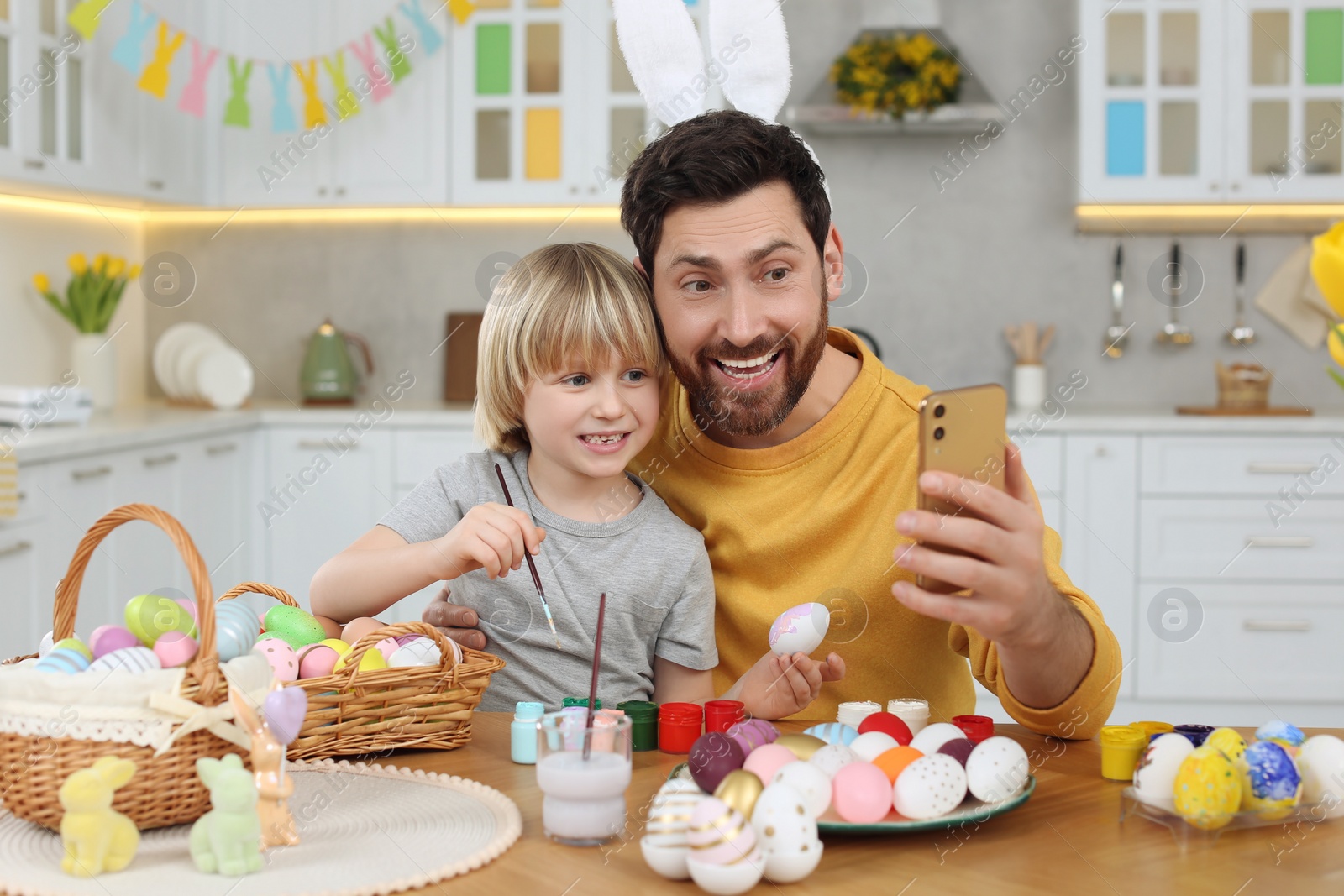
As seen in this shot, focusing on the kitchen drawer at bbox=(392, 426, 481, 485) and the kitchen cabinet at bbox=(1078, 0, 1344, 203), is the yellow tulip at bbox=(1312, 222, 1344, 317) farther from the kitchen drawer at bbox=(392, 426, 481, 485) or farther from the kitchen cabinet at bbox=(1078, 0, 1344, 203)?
the kitchen cabinet at bbox=(1078, 0, 1344, 203)

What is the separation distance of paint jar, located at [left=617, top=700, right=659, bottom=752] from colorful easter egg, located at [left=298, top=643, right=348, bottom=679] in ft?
0.89

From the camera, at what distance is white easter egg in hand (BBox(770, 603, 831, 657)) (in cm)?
116

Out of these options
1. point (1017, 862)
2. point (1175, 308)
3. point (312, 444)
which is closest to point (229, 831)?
point (1017, 862)

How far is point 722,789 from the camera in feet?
2.69

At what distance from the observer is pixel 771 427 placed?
157cm

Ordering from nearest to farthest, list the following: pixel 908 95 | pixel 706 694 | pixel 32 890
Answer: pixel 32 890 < pixel 706 694 < pixel 908 95

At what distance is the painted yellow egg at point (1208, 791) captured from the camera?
0.88m

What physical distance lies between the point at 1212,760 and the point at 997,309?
3206 millimetres

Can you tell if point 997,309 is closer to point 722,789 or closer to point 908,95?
point 908,95

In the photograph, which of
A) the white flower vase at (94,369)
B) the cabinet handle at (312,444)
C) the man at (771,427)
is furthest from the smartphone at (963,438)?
the white flower vase at (94,369)

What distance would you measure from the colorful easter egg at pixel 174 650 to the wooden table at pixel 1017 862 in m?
0.26

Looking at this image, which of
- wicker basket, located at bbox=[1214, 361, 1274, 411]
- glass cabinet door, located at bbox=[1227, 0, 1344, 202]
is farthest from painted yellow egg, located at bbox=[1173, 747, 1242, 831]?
glass cabinet door, located at bbox=[1227, 0, 1344, 202]

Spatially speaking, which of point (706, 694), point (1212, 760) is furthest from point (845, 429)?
point (1212, 760)

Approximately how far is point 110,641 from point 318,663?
8.5 inches
